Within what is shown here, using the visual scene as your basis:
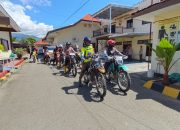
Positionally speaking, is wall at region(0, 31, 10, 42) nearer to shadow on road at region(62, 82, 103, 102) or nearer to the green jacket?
shadow on road at region(62, 82, 103, 102)

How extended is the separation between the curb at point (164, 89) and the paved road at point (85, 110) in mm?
338

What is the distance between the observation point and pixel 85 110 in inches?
189

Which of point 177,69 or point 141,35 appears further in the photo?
point 141,35

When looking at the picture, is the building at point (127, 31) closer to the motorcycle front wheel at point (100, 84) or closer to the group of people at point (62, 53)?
the group of people at point (62, 53)

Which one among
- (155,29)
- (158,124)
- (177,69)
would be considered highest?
(155,29)

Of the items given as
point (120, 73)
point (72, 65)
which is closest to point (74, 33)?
point (72, 65)

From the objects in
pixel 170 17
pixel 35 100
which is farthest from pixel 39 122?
pixel 170 17

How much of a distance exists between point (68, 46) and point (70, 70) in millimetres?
1398

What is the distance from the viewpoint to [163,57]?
7027mm

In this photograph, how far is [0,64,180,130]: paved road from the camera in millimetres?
3943

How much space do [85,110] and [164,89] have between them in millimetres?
3399

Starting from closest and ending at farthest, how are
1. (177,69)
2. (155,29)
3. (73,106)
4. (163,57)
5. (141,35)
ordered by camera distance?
(73,106) < (163,57) < (177,69) < (155,29) < (141,35)

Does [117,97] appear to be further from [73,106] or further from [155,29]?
[155,29]

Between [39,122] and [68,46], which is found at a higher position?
[68,46]
